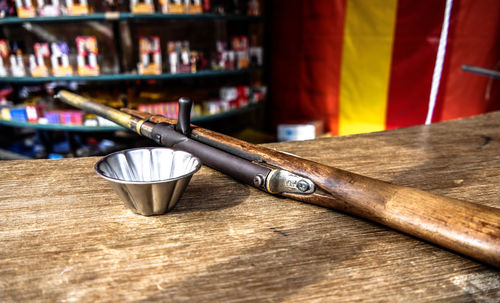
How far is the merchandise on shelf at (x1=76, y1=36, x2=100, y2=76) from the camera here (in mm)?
2133

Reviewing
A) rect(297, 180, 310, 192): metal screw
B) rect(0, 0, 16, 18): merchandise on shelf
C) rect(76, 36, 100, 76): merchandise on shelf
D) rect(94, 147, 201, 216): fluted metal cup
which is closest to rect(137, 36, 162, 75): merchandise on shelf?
rect(76, 36, 100, 76): merchandise on shelf

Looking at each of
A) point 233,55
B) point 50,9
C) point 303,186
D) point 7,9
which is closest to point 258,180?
point 303,186

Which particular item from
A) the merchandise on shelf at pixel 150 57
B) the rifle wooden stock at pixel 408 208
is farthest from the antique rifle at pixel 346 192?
the merchandise on shelf at pixel 150 57

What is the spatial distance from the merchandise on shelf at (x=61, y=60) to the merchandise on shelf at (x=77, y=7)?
0.21m

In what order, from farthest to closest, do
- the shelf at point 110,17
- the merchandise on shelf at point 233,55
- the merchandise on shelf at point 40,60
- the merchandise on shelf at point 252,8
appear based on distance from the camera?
1. the merchandise on shelf at point 252,8
2. the merchandise on shelf at point 233,55
3. the merchandise on shelf at point 40,60
4. the shelf at point 110,17

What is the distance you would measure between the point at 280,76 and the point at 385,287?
3.10m

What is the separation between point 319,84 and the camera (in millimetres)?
3055

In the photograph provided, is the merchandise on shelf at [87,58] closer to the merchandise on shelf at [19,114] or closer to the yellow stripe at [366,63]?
the merchandise on shelf at [19,114]

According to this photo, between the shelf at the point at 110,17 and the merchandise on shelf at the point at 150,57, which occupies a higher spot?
the shelf at the point at 110,17

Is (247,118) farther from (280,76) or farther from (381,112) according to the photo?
(381,112)

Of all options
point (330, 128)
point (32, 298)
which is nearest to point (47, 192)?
point (32, 298)

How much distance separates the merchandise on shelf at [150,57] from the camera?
2.20 metres

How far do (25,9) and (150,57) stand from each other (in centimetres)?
81

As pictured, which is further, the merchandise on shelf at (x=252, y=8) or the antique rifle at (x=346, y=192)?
the merchandise on shelf at (x=252, y=8)
